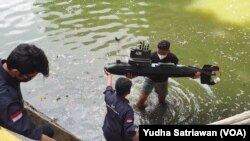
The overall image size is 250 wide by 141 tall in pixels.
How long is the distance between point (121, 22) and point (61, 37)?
215 centimetres

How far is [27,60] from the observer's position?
3998mm

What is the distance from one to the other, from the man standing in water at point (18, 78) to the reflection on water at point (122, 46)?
405 cm

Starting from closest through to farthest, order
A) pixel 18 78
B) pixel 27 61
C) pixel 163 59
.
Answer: pixel 27 61, pixel 18 78, pixel 163 59

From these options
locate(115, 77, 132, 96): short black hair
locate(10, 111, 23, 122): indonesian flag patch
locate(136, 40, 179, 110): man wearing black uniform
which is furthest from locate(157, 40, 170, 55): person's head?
locate(10, 111, 23, 122): indonesian flag patch

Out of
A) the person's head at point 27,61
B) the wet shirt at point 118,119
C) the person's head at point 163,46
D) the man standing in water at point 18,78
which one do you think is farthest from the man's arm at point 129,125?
the person's head at point 163,46

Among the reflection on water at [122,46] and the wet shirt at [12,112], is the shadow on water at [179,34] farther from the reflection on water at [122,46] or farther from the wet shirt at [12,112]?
the wet shirt at [12,112]

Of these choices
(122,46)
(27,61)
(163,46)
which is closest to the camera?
(27,61)

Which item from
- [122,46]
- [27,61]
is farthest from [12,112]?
[122,46]

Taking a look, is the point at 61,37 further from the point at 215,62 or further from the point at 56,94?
the point at 215,62

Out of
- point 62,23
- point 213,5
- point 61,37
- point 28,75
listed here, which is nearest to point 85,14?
point 62,23

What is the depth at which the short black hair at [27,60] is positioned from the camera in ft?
13.1

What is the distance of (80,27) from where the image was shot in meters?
12.7

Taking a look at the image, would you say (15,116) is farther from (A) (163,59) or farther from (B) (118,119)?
(A) (163,59)

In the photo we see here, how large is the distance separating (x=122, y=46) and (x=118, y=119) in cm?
578
